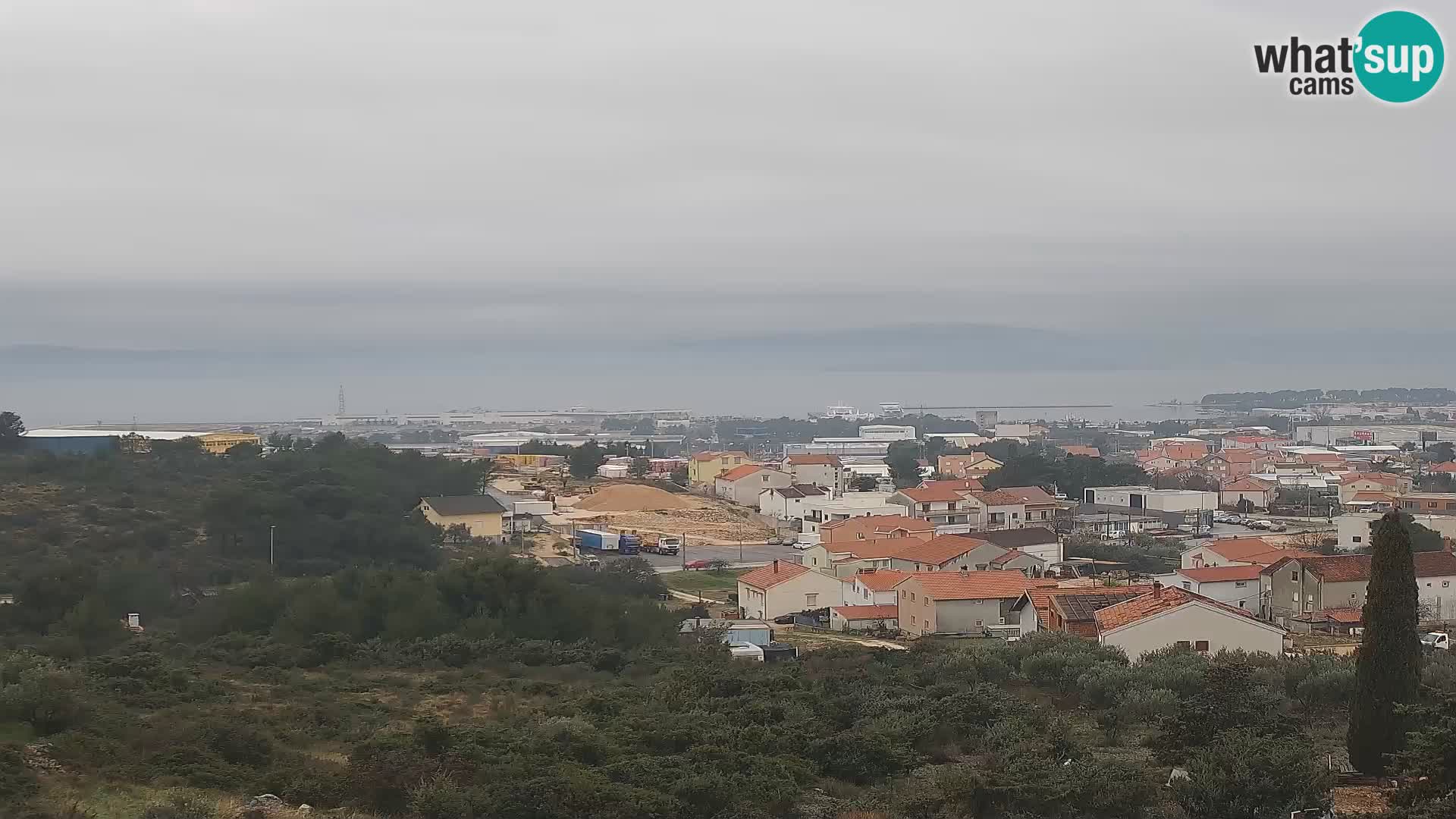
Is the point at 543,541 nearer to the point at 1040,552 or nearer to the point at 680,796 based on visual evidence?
the point at 1040,552

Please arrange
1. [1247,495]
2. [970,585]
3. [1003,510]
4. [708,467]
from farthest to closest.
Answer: [708,467] → [1247,495] → [1003,510] → [970,585]

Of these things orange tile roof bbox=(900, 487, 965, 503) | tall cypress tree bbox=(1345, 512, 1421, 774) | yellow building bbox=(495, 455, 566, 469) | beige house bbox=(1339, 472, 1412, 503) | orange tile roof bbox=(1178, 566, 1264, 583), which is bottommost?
beige house bbox=(1339, 472, 1412, 503)

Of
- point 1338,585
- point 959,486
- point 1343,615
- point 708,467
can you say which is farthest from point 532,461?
point 1343,615

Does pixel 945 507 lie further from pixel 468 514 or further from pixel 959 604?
pixel 959 604

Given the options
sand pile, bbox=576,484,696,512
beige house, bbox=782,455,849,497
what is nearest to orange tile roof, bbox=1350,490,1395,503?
beige house, bbox=782,455,849,497

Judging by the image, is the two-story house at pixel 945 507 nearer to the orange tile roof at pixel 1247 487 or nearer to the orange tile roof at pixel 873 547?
A: the orange tile roof at pixel 873 547

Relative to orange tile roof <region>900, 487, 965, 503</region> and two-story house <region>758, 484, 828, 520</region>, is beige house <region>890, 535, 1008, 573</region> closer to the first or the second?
orange tile roof <region>900, 487, 965, 503</region>

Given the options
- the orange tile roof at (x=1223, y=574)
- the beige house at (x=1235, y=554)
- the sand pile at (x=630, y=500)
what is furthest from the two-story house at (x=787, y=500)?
the orange tile roof at (x=1223, y=574)
